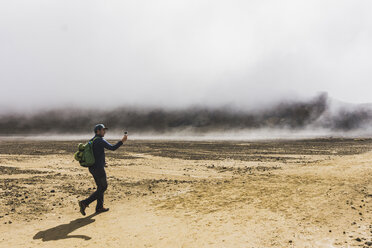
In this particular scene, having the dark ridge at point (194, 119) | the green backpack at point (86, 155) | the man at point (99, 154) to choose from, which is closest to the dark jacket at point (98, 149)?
the man at point (99, 154)

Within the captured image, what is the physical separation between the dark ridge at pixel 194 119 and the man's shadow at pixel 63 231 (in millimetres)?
121521

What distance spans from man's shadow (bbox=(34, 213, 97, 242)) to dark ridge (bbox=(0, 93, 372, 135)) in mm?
121521

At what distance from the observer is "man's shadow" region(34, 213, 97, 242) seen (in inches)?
268

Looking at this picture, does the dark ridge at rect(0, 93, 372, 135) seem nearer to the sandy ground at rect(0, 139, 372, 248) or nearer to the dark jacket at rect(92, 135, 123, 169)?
the sandy ground at rect(0, 139, 372, 248)

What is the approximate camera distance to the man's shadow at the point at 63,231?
6801mm

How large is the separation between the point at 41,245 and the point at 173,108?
484ft

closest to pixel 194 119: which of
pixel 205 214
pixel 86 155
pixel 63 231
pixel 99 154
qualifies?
pixel 205 214

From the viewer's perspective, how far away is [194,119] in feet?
460

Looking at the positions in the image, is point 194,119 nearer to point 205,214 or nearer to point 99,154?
point 205,214

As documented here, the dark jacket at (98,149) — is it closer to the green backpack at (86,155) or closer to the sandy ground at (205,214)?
the green backpack at (86,155)

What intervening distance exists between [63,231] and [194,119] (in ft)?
437

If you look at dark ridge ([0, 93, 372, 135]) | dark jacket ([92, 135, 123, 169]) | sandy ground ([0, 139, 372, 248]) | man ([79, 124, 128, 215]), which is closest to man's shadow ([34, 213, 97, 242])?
sandy ground ([0, 139, 372, 248])

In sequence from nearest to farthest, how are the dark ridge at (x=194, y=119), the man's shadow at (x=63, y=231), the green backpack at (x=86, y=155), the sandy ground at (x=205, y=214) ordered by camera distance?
the sandy ground at (x=205, y=214), the man's shadow at (x=63, y=231), the green backpack at (x=86, y=155), the dark ridge at (x=194, y=119)

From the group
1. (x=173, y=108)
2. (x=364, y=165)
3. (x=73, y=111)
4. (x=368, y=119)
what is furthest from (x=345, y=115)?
(x=73, y=111)
